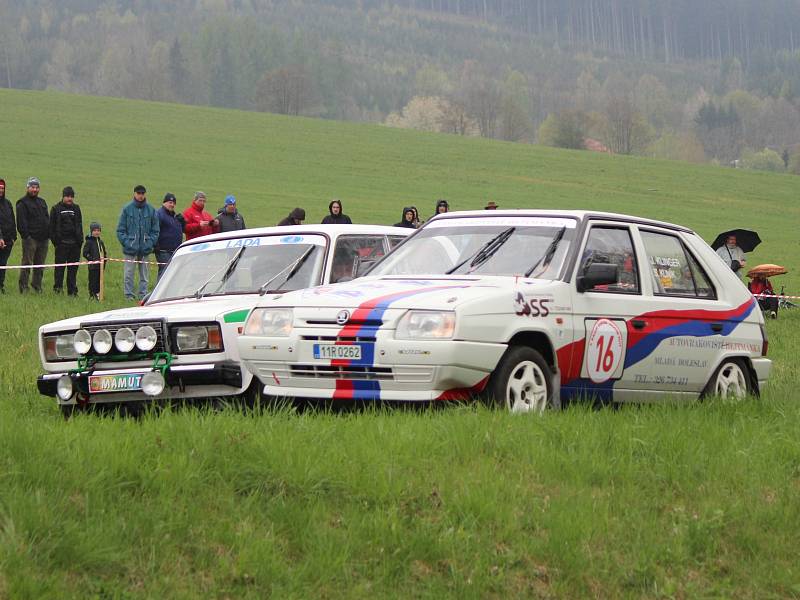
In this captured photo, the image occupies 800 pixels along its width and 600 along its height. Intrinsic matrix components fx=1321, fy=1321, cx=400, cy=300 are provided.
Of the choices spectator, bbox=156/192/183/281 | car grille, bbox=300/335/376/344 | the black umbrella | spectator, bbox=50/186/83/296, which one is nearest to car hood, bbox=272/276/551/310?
car grille, bbox=300/335/376/344

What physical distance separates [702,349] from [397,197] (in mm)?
47154

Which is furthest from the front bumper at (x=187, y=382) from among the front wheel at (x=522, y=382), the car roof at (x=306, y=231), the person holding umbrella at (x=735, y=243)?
the person holding umbrella at (x=735, y=243)

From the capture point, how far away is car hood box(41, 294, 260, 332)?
29.4 ft

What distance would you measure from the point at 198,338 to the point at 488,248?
2074mm

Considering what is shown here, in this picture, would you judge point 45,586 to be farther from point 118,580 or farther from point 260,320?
point 260,320

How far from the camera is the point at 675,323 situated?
368 inches

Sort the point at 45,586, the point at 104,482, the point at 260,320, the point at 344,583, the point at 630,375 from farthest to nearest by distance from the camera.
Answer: the point at 630,375 → the point at 260,320 → the point at 104,482 → the point at 344,583 → the point at 45,586

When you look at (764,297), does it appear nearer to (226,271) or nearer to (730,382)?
(730,382)

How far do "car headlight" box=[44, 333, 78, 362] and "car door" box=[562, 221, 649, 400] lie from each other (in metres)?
3.45

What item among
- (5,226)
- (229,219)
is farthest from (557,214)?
(5,226)

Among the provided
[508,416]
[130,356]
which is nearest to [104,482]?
[508,416]

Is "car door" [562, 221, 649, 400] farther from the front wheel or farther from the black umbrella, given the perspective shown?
the black umbrella

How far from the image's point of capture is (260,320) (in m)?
8.39

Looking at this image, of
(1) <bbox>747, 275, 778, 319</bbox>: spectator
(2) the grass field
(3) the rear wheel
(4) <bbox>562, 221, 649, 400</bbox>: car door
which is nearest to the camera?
(2) the grass field
